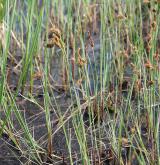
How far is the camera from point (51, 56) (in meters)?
2.20

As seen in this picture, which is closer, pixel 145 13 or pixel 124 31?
pixel 124 31

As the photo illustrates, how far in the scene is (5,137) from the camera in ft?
5.33

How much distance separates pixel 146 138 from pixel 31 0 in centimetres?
73

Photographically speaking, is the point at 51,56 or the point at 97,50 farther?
the point at 97,50

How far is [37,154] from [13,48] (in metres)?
1.14

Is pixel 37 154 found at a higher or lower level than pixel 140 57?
lower

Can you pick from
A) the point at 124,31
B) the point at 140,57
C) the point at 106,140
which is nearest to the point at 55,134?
the point at 106,140

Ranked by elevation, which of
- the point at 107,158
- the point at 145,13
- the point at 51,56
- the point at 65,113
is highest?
the point at 145,13

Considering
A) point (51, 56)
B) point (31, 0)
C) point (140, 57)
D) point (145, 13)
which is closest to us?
point (140, 57)

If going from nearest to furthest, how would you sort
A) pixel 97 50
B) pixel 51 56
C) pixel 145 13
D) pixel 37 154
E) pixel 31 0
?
pixel 37 154 < pixel 31 0 < pixel 51 56 < pixel 97 50 < pixel 145 13

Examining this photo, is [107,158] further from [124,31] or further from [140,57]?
[124,31]

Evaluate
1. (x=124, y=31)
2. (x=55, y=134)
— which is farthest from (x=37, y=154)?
(x=124, y=31)

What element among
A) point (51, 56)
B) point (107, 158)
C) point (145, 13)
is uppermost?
point (145, 13)

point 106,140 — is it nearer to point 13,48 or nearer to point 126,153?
point 126,153
